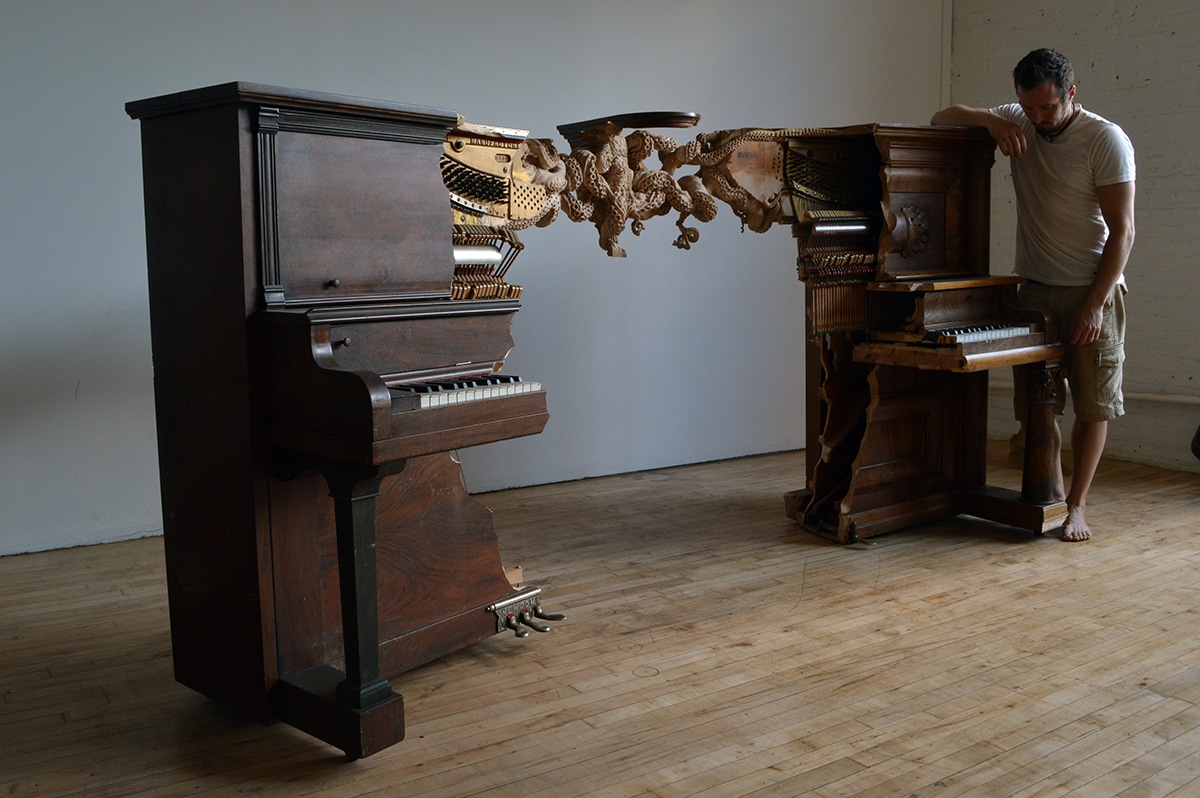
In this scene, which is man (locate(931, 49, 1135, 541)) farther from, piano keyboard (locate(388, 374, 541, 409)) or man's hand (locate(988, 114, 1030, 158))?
piano keyboard (locate(388, 374, 541, 409))

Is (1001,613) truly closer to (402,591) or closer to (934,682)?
(934,682)

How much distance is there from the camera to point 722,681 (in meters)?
2.99

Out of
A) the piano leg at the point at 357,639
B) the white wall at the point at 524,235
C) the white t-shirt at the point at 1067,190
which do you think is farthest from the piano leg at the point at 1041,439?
the piano leg at the point at 357,639

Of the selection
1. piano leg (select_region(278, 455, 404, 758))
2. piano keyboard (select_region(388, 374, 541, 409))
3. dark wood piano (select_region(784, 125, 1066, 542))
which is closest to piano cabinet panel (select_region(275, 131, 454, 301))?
piano keyboard (select_region(388, 374, 541, 409))

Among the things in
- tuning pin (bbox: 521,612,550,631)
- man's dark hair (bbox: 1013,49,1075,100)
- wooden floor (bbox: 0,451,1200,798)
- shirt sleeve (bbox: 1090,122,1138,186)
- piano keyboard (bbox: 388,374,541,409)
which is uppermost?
man's dark hair (bbox: 1013,49,1075,100)

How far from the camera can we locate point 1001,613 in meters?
3.51

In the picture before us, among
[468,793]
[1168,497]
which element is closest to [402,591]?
[468,793]

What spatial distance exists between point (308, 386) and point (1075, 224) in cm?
331

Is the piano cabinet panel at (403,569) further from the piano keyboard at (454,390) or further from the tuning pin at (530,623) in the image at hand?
the piano keyboard at (454,390)

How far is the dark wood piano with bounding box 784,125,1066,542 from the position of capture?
13.6ft

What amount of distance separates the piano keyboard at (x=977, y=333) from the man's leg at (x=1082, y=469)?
55cm

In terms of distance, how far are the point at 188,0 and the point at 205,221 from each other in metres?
2.26

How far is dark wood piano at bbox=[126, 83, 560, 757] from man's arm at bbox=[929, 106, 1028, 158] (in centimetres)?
252

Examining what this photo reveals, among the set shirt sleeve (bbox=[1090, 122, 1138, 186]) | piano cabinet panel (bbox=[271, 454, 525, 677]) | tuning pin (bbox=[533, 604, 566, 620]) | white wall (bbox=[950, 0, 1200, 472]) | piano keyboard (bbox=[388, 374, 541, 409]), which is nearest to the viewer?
piano keyboard (bbox=[388, 374, 541, 409])
